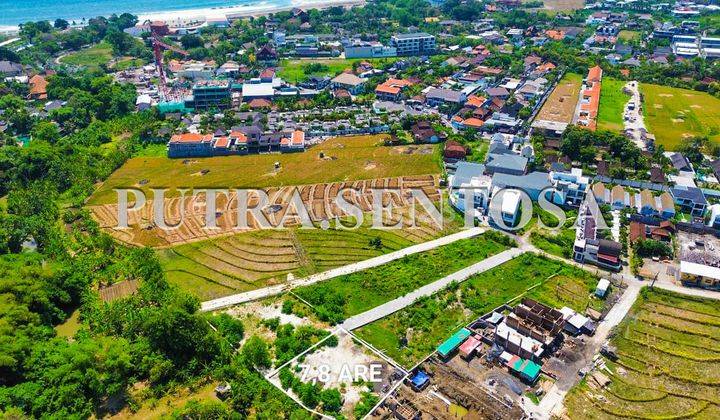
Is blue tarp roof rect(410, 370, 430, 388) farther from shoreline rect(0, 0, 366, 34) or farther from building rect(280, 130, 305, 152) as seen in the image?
shoreline rect(0, 0, 366, 34)

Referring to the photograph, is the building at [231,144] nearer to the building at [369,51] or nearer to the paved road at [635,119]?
the paved road at [635,119]

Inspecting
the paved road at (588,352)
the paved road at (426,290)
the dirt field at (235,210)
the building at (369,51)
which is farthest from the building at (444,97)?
the paved road at (588,352)

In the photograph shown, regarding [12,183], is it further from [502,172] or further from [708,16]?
[708,16]

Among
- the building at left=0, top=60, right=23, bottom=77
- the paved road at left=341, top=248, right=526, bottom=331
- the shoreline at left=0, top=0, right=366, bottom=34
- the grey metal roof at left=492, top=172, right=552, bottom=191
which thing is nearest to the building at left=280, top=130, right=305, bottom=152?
the grey metal roof at left=492, top=172, right=552, bottom=191

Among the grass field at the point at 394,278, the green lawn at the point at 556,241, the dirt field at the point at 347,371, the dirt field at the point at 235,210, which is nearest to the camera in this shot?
the dirt field at the point at 347,371

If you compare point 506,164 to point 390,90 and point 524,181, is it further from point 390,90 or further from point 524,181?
point 390,90

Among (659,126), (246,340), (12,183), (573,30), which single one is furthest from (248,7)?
(246,340)

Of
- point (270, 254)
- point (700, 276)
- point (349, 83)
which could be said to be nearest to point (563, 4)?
point (349, 83)
